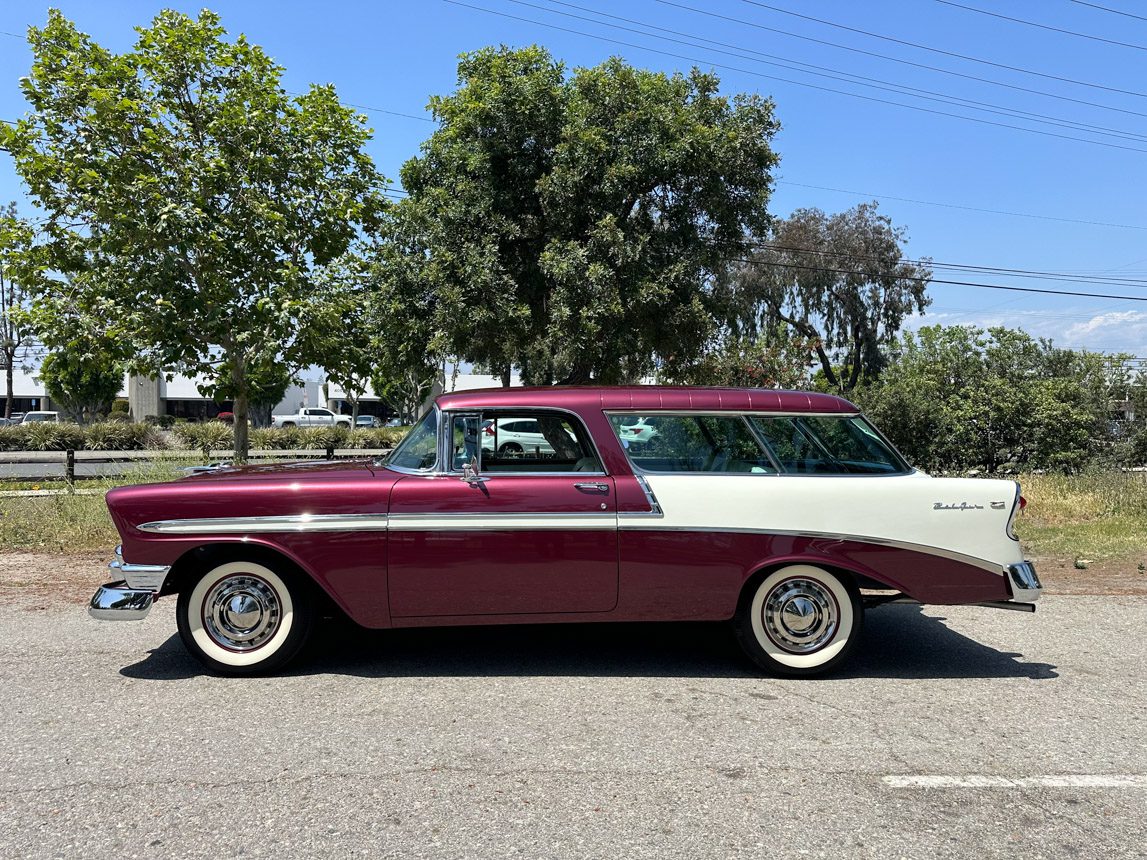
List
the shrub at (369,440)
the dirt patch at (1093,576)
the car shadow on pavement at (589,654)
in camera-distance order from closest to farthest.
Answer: the car shadow on pavement at (589,654), the dirt patch at (1093,576), the shrub at (369,440)

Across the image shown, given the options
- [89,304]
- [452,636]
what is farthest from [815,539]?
[89,304]

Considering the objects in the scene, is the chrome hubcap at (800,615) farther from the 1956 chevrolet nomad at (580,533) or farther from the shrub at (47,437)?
the shrub at (47,437)

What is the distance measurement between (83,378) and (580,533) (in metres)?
11.2

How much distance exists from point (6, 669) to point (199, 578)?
1.43 meters

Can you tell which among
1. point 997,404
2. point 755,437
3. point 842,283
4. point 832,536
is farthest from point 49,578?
point 842,283

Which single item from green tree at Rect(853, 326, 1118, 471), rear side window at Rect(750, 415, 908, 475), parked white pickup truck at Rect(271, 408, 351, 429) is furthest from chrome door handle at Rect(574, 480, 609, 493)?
parked white pickup truck at Rect(271, 408, 351, 429)

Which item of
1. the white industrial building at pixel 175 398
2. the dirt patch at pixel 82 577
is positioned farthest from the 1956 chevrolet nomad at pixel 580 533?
the white industrial building at pixel 175 398

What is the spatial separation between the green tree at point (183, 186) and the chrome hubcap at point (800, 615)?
7455 millimetres

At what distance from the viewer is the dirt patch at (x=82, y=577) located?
7422 mm

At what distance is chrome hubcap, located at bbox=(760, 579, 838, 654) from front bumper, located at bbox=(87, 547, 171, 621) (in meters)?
3.54

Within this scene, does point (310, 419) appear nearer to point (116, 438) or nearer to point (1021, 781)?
point (116, 438)

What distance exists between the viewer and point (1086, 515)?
39.3 ft

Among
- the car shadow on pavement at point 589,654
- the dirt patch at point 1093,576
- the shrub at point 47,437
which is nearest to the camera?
the car shadow on pavement at point 589,654

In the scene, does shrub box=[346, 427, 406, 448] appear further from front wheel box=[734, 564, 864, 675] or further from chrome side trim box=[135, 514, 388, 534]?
front wheel box=[734, 564, 864, 675]
